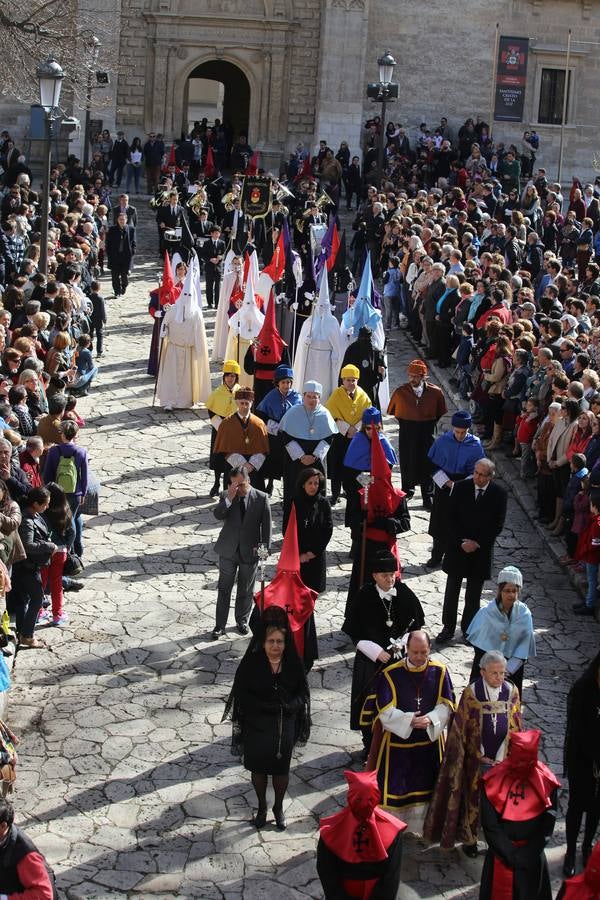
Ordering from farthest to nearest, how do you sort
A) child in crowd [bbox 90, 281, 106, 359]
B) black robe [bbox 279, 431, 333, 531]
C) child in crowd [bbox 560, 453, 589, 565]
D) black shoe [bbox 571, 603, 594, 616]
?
1. child in crowd [bbox 90, 281, 106, 359]
2. black robe [bbox 279, 431, 333, 531]
3. child in crowd [bbox 560, 453, 589, 565]
4. black shoe [bbox 571, 603, 594, 616]

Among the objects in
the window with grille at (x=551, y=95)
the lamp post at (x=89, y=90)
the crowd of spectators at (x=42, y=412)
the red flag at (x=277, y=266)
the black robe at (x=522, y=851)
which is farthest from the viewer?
the window with grille at (x=551, y=95)

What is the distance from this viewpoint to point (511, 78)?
3816cm

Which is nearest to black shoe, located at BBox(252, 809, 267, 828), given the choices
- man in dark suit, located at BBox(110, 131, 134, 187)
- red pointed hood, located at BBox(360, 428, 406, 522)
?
red pointed hood, located at BBox(360, 428, 406, 522)

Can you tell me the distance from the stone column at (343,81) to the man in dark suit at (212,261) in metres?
13.5

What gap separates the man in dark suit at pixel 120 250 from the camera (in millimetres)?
23312

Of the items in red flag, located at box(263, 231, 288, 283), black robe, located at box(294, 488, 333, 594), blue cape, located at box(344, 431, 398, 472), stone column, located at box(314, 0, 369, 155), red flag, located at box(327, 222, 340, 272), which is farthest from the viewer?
stone column, located at box(314, 0, 369, 155)

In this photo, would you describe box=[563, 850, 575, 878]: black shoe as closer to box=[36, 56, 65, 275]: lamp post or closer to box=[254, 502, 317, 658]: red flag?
box=[254, 502, 317, 658]: red flag

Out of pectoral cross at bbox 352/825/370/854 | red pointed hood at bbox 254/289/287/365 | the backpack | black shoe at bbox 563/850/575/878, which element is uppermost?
red pointed hood at bbox 254/289/287/365

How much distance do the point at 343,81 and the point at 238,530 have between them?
26955mm

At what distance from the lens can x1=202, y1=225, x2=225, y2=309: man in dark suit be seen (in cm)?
2344

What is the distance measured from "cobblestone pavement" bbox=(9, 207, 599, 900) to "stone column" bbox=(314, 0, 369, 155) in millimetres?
22164

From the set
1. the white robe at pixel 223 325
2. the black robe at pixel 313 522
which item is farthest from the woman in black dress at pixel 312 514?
the white robe at pixel 223 325

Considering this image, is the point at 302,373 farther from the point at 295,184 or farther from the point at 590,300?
the point at 295,184

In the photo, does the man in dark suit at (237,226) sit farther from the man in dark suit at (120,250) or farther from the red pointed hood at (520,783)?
the red pointed hood at (520,783)
